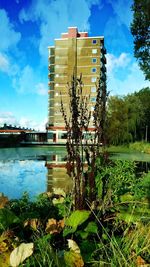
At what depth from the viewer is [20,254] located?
2146 mm

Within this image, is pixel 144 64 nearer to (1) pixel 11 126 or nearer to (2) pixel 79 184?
(2) pixel 79 184

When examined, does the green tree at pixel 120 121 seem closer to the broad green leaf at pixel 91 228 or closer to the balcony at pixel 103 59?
the balcony at pixel 103 59

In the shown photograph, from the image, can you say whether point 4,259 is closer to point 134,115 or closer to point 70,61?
point 134,115

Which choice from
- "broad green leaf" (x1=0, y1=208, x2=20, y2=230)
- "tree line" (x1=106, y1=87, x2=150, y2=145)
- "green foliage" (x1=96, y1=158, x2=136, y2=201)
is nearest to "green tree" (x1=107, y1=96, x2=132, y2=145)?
"tree line" (x1=106, y1=87, x2=150, y2=145)

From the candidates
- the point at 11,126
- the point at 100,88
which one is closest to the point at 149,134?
the point at 11,126

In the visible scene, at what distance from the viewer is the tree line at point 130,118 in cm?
4244

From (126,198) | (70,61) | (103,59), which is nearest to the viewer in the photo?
(126,198)

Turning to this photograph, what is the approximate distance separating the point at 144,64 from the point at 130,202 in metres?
18.0

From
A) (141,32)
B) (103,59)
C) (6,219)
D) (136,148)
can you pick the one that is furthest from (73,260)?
(103,59)

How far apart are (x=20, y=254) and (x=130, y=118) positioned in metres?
41.9

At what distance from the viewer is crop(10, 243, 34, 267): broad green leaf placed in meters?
2.13

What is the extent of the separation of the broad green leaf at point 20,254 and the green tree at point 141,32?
18.6 meters

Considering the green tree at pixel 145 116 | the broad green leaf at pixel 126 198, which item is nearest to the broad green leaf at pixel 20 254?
the broad green leaf at pixel 126 198

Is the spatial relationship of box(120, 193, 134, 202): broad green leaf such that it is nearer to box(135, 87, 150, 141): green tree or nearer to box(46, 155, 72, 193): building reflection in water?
box(46, 155, 72, 193): building reflection in water
